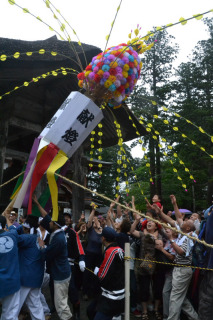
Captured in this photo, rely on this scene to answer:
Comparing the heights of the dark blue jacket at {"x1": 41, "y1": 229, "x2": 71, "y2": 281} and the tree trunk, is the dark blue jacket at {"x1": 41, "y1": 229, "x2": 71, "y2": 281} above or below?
below

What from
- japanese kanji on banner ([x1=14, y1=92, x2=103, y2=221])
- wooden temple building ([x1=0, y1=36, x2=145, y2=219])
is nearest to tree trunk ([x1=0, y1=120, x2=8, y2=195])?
wooden temple building ([x1=0, y1=36, x2=145, y2=219])

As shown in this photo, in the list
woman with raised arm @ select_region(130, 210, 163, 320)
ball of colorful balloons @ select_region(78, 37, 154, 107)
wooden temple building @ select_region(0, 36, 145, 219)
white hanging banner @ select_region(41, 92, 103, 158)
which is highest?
wooden temple building @ select_region(0, 36, 145, 219)

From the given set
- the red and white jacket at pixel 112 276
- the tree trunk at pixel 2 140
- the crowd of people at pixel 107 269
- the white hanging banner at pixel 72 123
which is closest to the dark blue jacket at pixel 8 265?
the crowd of people at pixel 107 269

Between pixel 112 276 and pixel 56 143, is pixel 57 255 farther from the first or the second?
pixel 56 143

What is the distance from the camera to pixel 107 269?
3.68 meters

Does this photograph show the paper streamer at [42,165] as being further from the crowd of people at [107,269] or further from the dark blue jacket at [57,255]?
the dark blue jacket at [57,255]

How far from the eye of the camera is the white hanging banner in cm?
Result: 356

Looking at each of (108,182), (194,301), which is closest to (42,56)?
(194,301)

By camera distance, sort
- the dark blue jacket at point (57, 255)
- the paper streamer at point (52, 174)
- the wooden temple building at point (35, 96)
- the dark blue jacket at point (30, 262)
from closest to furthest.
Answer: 1. the paper streamer at point (52, 174)
2. the dark blue jacket at point (30, 262)
3. the dark blue jacket at point (57, 255)
4. the wooden temple building at point (35, 96)

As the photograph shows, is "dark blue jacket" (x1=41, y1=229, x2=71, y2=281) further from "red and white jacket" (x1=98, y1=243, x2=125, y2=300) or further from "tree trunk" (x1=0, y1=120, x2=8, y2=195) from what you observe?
"tree trunk" (x1=0, y1=120, x2=8, y2=195)

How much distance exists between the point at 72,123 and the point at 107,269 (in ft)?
5.88

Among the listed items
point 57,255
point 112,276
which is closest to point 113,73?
point 112,276

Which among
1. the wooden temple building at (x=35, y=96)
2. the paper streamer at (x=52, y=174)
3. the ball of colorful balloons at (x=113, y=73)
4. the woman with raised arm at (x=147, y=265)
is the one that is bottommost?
the woman with raised arm at (x=147, y=265)

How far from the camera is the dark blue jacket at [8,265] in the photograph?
3.62 meters
